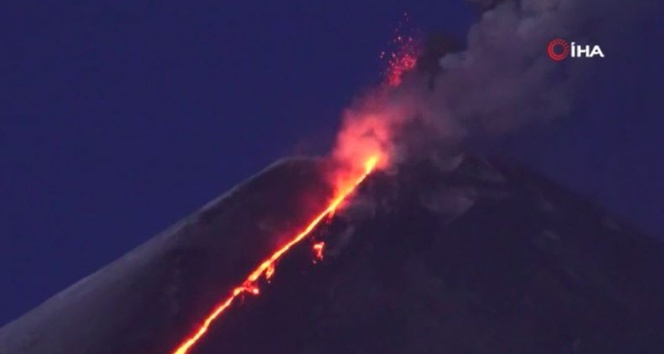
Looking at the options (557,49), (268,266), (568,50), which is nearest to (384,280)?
(268,266)

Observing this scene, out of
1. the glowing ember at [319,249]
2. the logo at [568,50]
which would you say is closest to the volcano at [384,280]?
the glowing ember at [319,249]

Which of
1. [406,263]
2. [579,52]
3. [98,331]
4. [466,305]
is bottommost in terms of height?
[466,305]

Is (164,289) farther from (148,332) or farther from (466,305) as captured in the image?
(466,305)

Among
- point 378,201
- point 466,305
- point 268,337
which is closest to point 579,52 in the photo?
point 378,201

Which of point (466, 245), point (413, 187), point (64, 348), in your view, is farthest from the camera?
point (413, 187)

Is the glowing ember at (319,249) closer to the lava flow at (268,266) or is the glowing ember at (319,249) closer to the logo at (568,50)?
the lava flow at (268,266)

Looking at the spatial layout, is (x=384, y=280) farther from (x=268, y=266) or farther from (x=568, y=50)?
(x=568, y=50)
